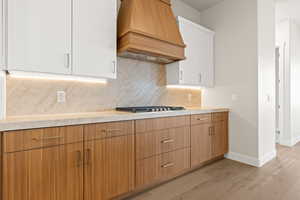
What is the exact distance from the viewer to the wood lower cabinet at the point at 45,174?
1.16 metres

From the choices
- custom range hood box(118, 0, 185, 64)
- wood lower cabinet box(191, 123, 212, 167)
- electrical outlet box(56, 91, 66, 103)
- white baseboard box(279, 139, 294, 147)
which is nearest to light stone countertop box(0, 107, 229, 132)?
electrical outlet box(56, 91, 66, 103)

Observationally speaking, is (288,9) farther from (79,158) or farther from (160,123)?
(79,158)

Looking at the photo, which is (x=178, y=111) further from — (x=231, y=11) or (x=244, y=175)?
(x=231, y=11)

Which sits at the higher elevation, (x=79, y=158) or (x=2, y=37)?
(x=2, y=37)

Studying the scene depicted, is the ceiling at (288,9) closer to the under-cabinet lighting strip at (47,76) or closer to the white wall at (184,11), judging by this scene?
the white wall at (184,11)

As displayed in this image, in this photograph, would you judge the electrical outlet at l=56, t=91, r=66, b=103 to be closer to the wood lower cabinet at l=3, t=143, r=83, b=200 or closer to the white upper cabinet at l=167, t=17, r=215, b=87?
the wood lower cabinet at l=3, t=143, r=83, b=200

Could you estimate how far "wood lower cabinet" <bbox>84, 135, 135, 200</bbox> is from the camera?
1.50 metres

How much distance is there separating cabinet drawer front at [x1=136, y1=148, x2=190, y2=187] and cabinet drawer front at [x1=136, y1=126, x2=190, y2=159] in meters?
0.07

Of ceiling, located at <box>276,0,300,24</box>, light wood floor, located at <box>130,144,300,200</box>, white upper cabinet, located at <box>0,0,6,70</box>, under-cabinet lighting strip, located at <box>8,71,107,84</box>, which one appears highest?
ceiling, located at <box>276,0,300,24</box>

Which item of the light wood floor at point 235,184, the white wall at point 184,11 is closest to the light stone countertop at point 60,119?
the light wood floor at point 235,184

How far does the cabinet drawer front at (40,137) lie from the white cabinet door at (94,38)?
632 mm

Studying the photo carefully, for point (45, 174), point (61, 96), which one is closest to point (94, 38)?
point (61, 96)

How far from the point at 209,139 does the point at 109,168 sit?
173 centimetres

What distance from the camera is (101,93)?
2186 mm
